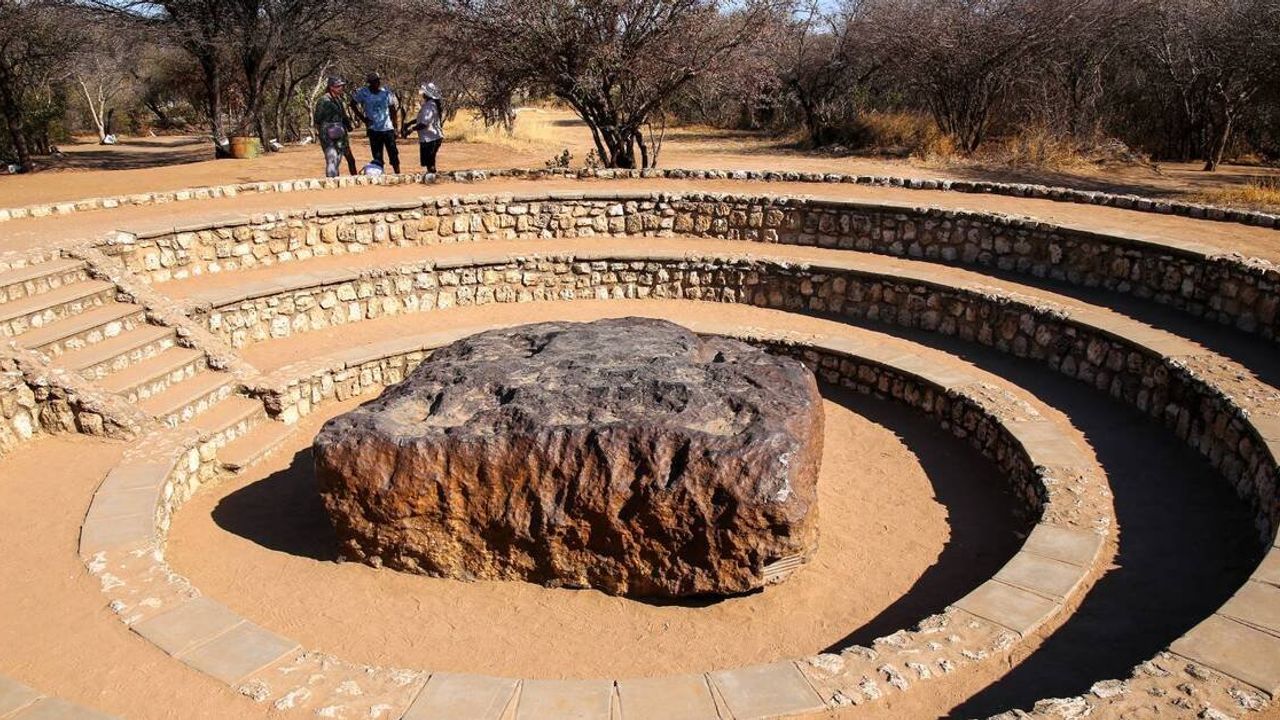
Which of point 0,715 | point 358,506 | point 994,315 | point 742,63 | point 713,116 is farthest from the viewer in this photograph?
point 713,116

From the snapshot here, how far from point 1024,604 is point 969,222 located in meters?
7.19

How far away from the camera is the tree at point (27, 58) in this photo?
21172mm

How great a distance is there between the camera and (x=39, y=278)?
28.8 ft

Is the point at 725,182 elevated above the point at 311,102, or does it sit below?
below

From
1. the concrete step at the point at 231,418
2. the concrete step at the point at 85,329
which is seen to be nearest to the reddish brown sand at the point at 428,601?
the concrete step at the point at 231,418

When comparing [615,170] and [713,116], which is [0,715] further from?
[713,116]

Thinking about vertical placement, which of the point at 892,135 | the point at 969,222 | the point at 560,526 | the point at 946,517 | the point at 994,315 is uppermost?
the point at 892,135

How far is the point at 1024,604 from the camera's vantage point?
4965 millimetres

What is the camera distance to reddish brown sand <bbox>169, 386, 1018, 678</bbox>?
5.35m

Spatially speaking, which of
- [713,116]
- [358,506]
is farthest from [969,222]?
[713,116]

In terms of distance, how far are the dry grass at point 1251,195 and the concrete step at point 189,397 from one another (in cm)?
1434

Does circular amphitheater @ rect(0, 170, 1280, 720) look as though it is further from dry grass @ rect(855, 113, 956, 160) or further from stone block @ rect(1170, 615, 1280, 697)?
dry grass @ rect(855, 113, 956, 160)

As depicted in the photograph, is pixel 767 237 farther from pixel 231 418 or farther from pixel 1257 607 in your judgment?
pixel 1257 607

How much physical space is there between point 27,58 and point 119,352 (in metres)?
19.4
